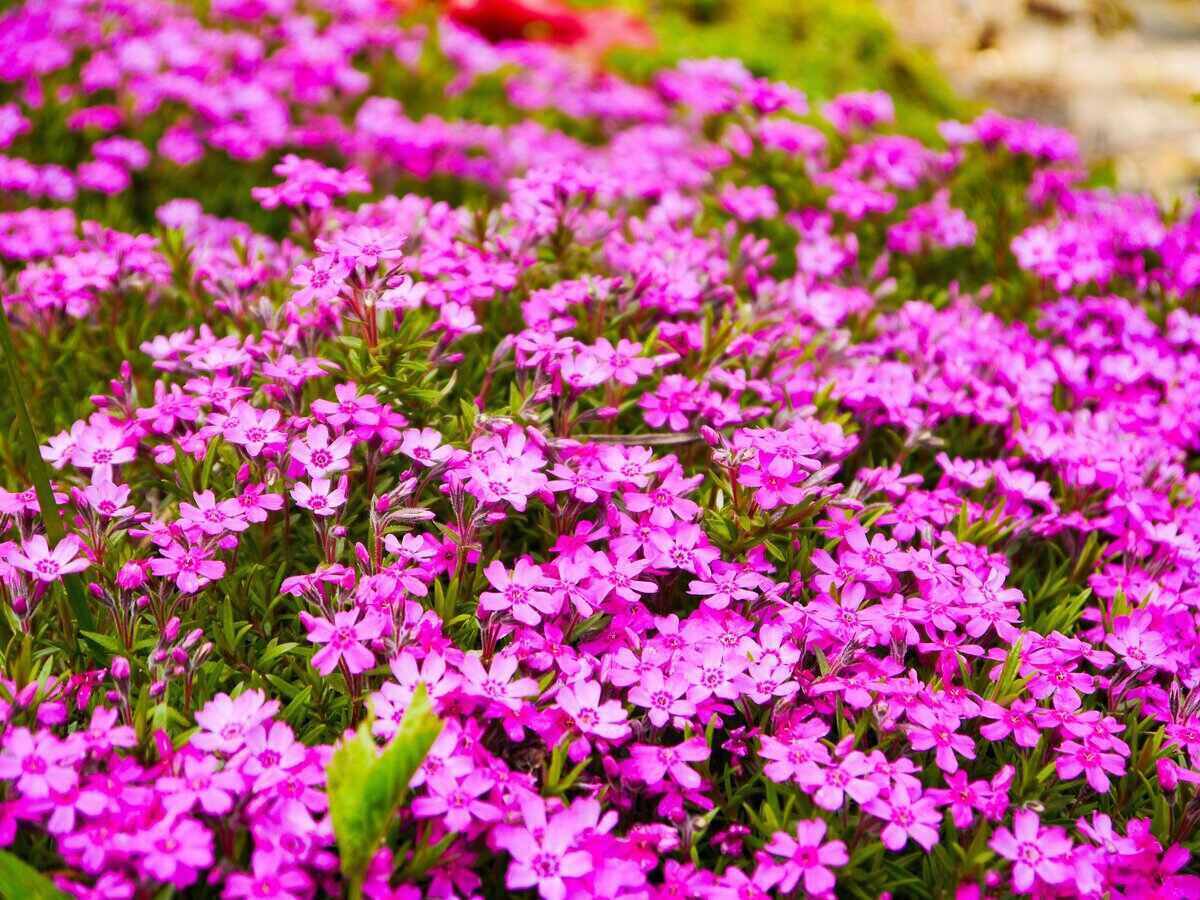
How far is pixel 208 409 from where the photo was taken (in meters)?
2.95

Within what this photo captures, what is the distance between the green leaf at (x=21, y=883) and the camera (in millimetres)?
1843

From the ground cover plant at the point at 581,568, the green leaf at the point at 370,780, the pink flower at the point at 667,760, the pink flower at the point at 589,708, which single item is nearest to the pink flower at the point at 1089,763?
the ground cover plant at the point at 581,568

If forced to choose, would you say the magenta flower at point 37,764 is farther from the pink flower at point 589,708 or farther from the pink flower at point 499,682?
the pink flower at point 589,708

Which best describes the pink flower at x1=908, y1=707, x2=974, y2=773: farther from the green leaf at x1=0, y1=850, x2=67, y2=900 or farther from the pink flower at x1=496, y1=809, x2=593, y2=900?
the green leaf at x1=0, y1=850, x2=67, y2=900

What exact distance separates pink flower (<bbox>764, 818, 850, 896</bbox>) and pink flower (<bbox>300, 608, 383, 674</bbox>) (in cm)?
86

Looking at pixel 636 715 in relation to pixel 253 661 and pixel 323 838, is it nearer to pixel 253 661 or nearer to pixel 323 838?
pixel 323 838

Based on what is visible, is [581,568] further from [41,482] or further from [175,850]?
[41,482]

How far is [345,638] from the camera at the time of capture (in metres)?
2.19

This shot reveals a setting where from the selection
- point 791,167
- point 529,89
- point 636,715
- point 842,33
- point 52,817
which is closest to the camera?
point 52,817

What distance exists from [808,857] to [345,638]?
99cm

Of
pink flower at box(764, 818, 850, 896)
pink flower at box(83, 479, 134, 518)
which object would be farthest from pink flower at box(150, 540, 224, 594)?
pink flower at box(764, 818, 850, 896)

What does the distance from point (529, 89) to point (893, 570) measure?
4.38 m

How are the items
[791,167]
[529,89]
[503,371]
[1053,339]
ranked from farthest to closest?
[529,89], [791,167], [1053,339], [503,371]

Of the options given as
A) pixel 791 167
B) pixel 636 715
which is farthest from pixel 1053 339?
pixel 636 715
